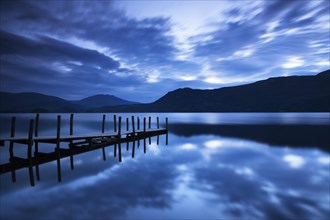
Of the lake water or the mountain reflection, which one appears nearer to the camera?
the lake water

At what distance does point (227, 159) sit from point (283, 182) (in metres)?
8.53

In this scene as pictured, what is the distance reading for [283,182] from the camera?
14.9 m

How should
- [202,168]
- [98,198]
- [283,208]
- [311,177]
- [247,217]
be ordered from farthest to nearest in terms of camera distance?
1. [202,168]
2. [311,177]
3. [98,198]
4. [283,208]
5. [247,217]

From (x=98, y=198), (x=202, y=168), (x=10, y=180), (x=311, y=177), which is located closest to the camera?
(x=98, y=198)

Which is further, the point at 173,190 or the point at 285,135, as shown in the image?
the point at 285,135

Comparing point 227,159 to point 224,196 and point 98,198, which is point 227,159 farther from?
point 98,198

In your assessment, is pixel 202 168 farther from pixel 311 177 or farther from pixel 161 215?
pixel 161 215

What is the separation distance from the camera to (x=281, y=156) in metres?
24.0

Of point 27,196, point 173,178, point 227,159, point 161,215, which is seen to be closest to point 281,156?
point 227,159

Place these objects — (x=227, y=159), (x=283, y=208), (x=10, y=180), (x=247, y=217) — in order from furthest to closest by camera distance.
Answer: (x=227, y=159)
(x=10, y=180)
(x=283, y=208)
(x=247, y=217)

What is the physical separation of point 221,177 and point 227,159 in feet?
23.3

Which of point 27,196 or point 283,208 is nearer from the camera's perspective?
point 283,208

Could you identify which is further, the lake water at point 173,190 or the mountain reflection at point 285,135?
the mountain reflection at point 285,135

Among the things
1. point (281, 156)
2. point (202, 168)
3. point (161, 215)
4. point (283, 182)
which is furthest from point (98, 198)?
point (281, 156)
